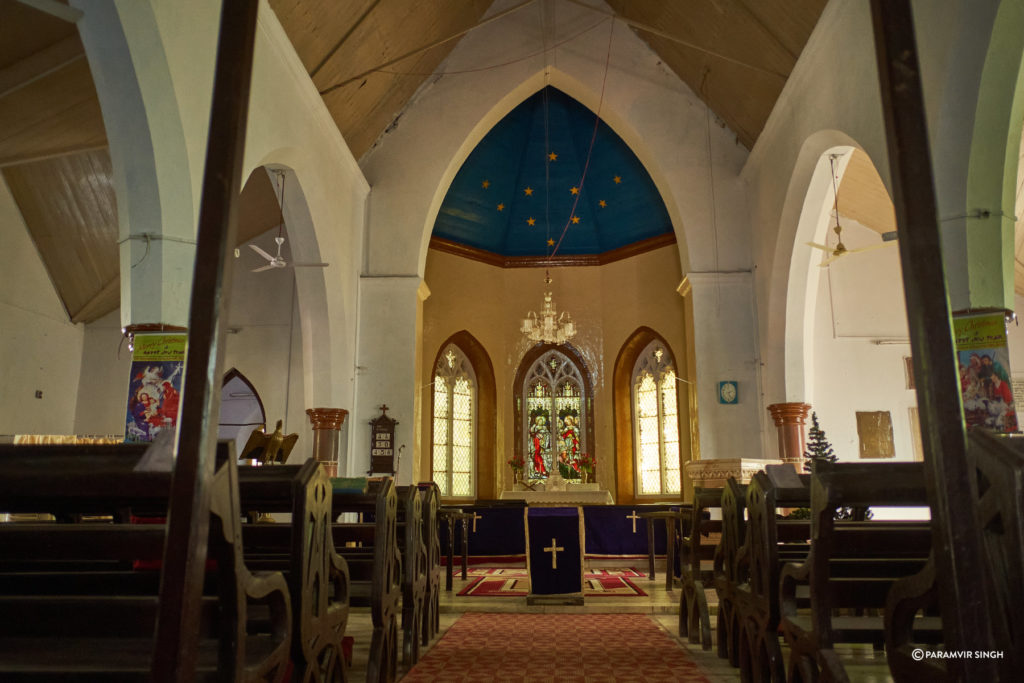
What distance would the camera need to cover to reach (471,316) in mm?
13258

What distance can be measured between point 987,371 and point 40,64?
26.7 ft

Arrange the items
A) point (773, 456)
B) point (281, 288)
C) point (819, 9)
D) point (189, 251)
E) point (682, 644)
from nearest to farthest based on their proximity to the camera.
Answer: point (682, 644) → point (189, 251) → point (819, 9) → point (773, 456) → point (281, 288)

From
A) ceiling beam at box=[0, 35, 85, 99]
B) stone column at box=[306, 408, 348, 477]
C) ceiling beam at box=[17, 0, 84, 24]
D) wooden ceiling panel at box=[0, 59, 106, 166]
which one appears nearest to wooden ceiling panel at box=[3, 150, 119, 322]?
wooden ceiling panel at box=[0, 59, 106, 166]

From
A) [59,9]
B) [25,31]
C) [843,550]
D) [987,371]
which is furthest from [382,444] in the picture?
[843,550]

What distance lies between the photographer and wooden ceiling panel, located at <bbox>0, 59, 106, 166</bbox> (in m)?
6.96

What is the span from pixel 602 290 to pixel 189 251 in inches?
352

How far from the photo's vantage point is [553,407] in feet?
44.5

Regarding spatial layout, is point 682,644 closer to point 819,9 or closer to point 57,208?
point 819,9

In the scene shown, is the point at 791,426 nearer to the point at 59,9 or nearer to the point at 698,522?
the point at 698,522

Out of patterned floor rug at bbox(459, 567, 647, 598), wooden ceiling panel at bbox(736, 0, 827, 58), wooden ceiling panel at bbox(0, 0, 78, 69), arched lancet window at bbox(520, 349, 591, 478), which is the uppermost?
wooden ceiling panel at bbox(736, 0, 827, 58)

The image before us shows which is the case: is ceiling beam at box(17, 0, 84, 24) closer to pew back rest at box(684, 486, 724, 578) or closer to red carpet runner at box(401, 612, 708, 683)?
red carpet runner at box(401, 612, 708, 683)

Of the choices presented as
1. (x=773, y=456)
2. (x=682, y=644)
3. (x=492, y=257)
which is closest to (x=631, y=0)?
(x=492, y=257)

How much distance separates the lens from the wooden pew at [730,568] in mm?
3689

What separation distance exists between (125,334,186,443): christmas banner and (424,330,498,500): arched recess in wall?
7.22 m
